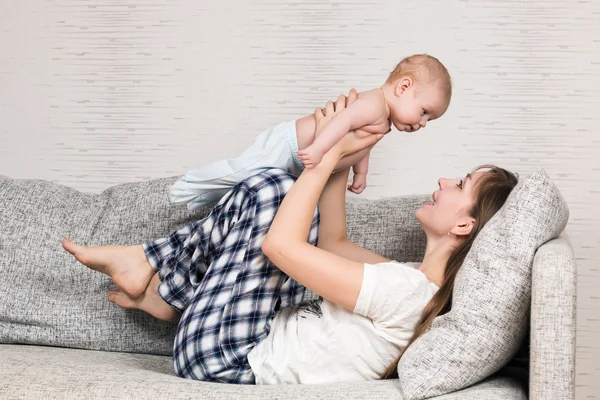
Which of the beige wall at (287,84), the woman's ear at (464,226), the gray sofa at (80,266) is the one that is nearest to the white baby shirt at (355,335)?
the woman's ear at (464,226)

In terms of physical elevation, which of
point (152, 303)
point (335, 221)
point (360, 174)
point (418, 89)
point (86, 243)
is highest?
point (418, 89)

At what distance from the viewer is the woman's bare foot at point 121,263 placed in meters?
1.76

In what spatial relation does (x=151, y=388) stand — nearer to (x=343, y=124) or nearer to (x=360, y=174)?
(x=343, y=124)

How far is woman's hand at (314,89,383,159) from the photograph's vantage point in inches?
64.9

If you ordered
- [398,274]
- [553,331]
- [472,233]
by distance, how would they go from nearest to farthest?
[553,331]
[398,274]
[472,233]

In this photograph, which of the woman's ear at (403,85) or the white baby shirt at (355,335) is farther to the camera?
the woman's ear at (403,85)

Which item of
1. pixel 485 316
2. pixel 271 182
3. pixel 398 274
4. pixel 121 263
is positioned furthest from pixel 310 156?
pixel 121 263

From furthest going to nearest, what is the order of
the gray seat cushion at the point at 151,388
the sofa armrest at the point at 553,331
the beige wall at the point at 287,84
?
1. the beige wall at the point at 287,84
2. the gray seat cushion at the point at 151,388
3. the sofa armrest at the point at 553,331

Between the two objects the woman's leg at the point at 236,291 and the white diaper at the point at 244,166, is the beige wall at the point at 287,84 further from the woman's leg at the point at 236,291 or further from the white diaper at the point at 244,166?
the woman's leg at the point at 236,291

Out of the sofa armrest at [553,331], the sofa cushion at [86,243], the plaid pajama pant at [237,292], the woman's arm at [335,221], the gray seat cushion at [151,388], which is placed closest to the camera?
the sofa armrest at [553,331]

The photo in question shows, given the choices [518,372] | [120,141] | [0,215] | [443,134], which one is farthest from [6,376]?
[443,134]

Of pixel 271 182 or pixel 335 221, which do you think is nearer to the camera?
pixel 271 182

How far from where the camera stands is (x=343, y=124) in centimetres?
160

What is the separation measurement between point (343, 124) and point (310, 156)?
135 millimetres
